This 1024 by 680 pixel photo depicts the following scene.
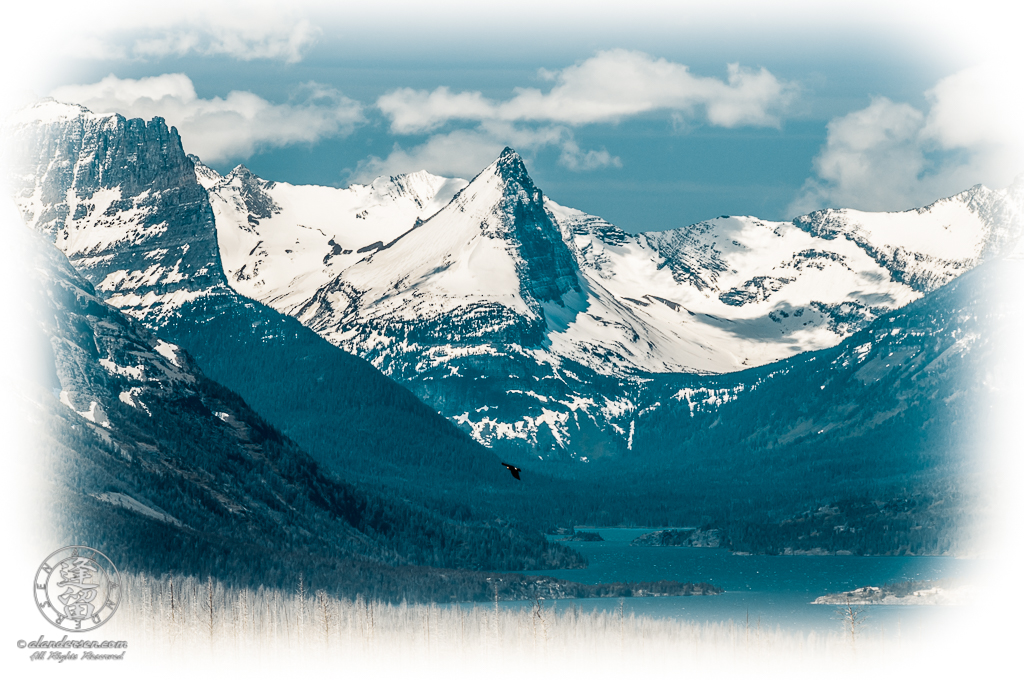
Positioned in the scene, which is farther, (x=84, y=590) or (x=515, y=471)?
(x=84, y=590)

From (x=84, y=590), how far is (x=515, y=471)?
73.9 m

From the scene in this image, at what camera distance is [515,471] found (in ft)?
490

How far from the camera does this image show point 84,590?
200 metres
